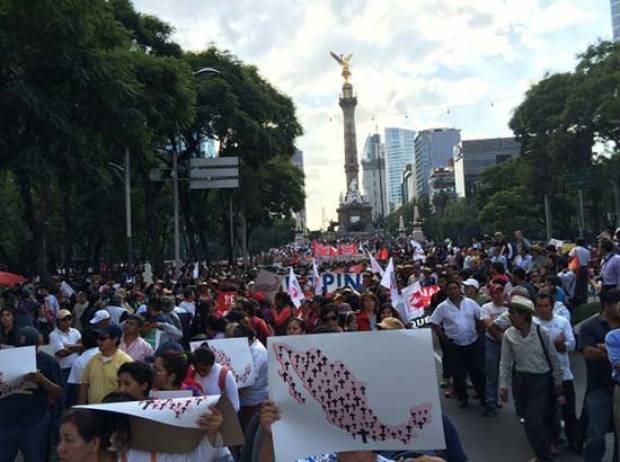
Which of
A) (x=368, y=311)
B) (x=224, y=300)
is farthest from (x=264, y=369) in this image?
(x=224, y=300)

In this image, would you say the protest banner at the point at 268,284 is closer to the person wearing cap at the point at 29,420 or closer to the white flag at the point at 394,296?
the white flag at the point at 394,296

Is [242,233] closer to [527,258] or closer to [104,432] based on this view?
[527,258]

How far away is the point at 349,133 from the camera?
11794 cm

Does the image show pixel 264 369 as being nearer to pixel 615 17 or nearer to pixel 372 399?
pixel 372 399

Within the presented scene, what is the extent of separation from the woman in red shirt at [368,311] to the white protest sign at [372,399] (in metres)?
6.26

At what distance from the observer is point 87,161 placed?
1791 cm

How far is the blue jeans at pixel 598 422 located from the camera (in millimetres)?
6113

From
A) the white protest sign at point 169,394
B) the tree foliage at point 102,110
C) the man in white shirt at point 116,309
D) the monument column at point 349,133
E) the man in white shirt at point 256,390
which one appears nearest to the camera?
the white protest sign at point 169,394

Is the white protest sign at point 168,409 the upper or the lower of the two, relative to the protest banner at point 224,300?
lower

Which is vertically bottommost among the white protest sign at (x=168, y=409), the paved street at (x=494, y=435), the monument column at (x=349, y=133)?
the paved street at (x=494, y=435)

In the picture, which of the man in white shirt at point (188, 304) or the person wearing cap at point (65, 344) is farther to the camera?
Answer: the man in white shirt at point (188, 304)

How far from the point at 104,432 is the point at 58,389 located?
2807 mm

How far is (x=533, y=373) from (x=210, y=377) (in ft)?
9.77

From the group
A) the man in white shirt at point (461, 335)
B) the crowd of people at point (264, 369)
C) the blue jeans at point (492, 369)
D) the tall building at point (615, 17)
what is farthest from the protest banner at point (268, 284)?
the tall building at point (615, 17)
